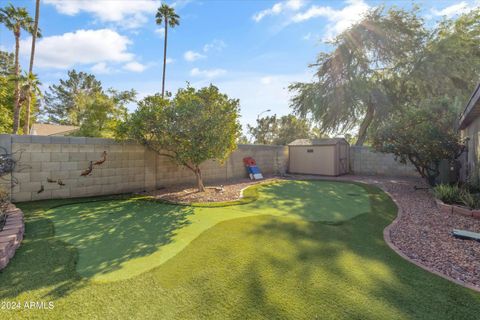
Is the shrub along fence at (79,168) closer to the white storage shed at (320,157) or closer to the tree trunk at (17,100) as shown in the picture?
the white storage shed at (320,157)

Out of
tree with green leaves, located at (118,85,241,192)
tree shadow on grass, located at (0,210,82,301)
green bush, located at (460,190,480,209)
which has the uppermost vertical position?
tree with green leaves, located at (118,85,241,192)

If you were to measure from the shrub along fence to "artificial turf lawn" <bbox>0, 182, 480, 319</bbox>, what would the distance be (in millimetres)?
2568

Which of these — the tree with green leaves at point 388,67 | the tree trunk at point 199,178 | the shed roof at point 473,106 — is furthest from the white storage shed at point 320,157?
the tree trunk at point 199,178

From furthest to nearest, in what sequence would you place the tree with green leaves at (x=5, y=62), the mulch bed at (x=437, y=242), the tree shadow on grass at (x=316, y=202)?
the tree with green leaves at (x=5, y=62) → the tree shadow on grass at (x=316, y=202) → the mulch bed at (x=437, y=242)

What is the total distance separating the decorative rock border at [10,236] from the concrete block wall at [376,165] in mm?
12525

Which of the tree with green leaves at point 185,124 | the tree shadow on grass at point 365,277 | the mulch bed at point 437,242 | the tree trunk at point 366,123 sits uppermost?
the tree trunk at point 366,123

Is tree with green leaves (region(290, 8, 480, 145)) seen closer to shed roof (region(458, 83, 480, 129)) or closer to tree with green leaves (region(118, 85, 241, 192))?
shed roof (region(458, 83, 480, 129))

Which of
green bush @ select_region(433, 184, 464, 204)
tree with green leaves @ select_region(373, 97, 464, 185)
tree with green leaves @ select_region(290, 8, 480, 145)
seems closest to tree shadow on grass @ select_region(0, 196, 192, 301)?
green bush @ select_region(433, 184, 464, 204)

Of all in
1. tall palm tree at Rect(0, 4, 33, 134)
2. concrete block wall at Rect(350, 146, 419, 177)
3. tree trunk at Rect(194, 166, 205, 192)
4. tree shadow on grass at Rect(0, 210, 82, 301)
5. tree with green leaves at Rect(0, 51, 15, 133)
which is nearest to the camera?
tree shadow on grass at Rect(0, 210, 82, 301)

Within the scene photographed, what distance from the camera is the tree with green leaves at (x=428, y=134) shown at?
6.84 meters

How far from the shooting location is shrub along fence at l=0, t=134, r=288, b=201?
523cm

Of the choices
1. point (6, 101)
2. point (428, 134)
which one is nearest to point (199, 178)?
point (428, 134)

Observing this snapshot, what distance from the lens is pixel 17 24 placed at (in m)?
12.9

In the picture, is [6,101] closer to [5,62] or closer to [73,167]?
[5,62]
